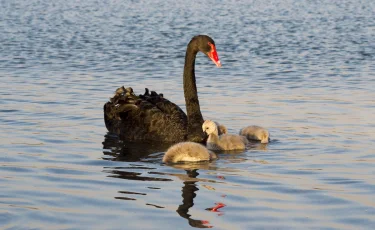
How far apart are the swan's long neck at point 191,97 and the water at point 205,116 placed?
0.63m

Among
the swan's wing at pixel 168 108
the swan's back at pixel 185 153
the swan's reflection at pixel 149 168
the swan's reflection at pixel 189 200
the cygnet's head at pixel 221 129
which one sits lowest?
the swan's reflection at pixel 189 200

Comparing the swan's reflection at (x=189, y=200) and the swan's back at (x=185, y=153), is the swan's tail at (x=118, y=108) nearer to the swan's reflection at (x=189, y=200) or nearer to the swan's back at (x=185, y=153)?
the swan's back at (x=185, y=153)

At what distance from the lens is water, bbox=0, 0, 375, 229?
21.6 ft

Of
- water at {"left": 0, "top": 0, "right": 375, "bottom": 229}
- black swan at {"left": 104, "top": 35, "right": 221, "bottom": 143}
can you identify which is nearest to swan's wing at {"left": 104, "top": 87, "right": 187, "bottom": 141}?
black swan at {"left": 104, "top": 35, "right": 221, "bottom": 143}

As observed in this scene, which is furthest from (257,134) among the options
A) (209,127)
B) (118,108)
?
(118,108)

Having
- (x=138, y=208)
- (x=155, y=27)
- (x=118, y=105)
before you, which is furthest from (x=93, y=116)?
(x=155, y=27)

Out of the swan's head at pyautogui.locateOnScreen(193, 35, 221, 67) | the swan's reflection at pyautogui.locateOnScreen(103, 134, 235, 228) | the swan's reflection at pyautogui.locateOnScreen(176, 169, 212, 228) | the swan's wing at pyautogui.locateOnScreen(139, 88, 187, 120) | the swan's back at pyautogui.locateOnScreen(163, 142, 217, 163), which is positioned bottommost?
the swan's reflection at pyautogui.locateOnScreen(176, 169, 212, 228)

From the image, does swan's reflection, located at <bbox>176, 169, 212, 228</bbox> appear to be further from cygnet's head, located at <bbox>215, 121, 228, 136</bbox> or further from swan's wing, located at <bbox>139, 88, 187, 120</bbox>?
swan's wing, located at <bbox>139, 88, 187, 120</bbox>

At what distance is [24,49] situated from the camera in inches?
766

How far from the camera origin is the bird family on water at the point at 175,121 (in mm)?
9719

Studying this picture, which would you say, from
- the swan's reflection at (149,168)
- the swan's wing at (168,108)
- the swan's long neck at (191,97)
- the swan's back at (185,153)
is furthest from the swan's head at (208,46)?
the swan's back at (185,153)

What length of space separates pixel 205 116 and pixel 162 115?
1.46 m

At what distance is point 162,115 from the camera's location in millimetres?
10344

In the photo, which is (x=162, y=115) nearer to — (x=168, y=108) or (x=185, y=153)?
(x=168, y=108)
